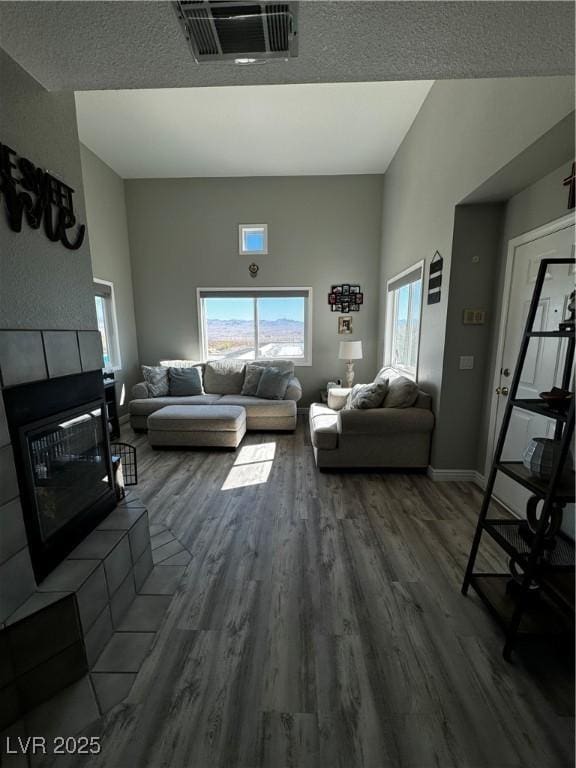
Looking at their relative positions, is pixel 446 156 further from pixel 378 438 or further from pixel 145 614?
pixel 145 614

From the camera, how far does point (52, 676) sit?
1.15 meters

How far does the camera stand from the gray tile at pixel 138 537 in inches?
61.9

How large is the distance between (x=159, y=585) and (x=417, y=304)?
135 inches

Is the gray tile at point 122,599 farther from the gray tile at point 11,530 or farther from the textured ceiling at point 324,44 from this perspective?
the textured ceiling at point 324,44

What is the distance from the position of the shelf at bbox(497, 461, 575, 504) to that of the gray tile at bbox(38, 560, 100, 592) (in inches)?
72.2

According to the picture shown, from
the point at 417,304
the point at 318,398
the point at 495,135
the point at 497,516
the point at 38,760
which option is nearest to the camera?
the point at 38,760

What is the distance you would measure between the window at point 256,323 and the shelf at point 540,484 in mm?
3819

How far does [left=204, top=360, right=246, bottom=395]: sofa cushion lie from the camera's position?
4.77 m

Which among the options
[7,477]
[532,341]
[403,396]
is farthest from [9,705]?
[532,341]

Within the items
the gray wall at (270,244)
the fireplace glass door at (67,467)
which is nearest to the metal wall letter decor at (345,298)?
the gray wall at (270,244)

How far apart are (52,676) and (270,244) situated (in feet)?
16.3

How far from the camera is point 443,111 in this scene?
2652 millimetres

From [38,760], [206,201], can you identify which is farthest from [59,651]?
[206,201]

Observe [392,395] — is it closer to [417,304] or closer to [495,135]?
[417,304]
